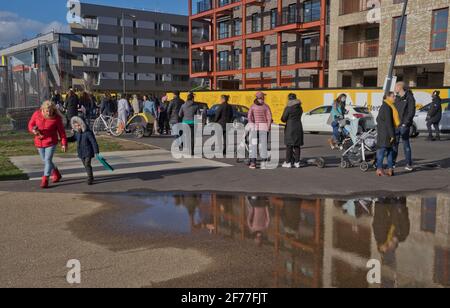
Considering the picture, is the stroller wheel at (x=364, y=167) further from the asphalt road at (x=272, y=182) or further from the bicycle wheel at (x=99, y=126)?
the bicycle wheel at (x=99, y=126)

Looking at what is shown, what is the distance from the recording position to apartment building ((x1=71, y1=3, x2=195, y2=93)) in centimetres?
7062

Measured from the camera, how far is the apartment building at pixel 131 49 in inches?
2781

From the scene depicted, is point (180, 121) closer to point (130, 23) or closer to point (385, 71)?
point (385, 71)

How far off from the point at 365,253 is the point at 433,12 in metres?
26.2

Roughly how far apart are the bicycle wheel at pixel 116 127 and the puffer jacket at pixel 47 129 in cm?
1018

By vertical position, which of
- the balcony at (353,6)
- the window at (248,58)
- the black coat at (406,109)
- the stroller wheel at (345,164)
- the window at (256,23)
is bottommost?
the stroller wheel at (345,164)

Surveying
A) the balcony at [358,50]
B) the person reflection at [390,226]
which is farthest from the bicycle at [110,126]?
the balcony at [358,50]

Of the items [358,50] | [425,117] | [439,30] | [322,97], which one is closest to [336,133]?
[425,117]

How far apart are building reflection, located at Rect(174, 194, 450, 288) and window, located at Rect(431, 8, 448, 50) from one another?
22076mm

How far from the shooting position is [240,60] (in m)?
46.2

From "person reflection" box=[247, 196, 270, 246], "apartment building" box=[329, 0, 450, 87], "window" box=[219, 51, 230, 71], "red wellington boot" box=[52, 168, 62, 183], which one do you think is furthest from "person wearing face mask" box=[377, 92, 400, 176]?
"window" box=[219, 51, 230, 71]

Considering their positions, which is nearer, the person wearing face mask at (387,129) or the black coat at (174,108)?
the person wearing face mask at (387,129)

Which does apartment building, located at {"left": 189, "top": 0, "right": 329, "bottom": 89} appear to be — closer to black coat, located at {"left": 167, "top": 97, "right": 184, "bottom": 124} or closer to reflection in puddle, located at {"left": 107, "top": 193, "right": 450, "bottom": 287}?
black coat, located at {"left": 167, "top": 97, "right": 184, "bottom": 124}

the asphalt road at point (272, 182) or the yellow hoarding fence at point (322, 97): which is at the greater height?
the yellow hoarding fence at point (322, 97)
